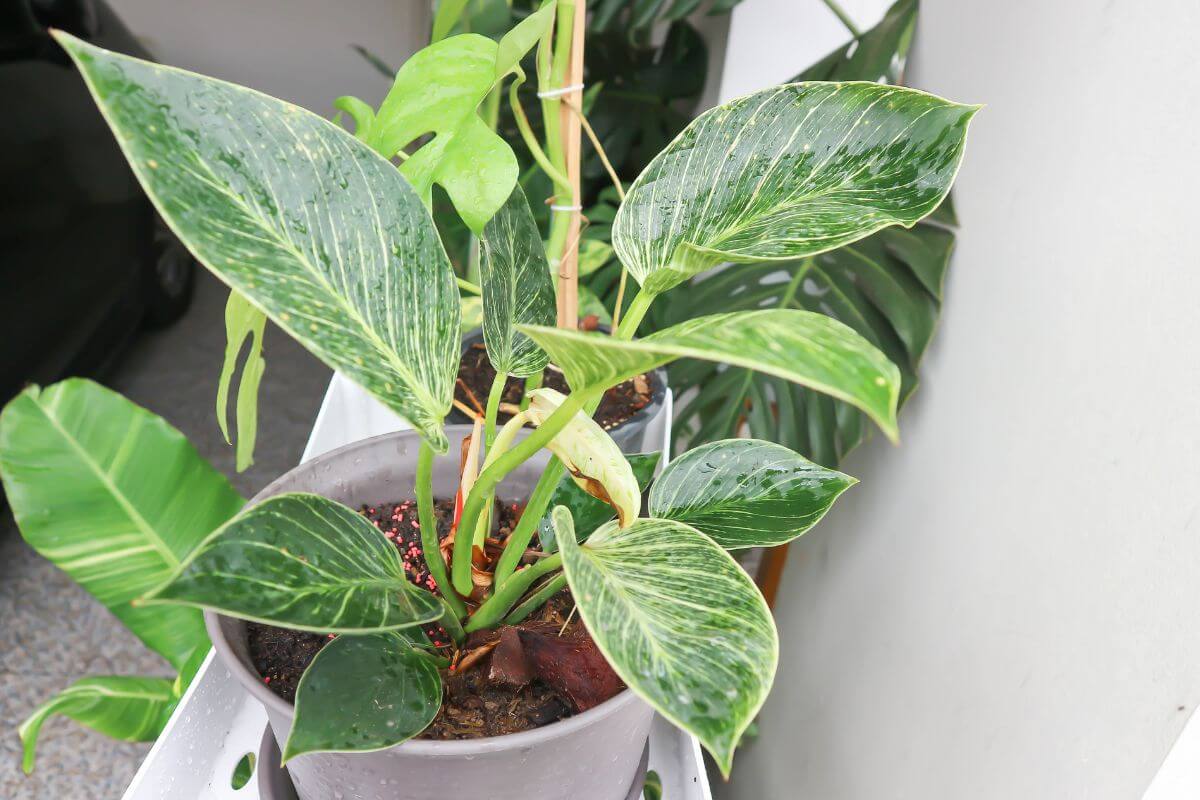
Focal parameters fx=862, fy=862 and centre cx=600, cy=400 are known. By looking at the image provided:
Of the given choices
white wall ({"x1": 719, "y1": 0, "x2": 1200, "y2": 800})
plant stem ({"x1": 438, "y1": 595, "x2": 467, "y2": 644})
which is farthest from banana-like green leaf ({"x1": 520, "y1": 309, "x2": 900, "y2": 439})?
white wall ({"x1": 719, "y1": 0, "x2": 1200, "y2": 800})

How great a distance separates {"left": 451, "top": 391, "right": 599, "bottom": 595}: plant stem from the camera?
352mm

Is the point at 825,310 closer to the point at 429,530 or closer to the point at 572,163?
the point at 572,163

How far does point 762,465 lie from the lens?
1.65ft

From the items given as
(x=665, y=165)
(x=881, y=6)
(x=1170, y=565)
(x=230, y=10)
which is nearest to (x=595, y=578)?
(x=665, y=165)

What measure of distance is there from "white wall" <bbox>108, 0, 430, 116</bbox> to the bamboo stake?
159 cm

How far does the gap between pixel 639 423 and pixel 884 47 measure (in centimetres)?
53

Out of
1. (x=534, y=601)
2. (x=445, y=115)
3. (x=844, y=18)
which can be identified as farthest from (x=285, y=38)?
(x=534, y=601)

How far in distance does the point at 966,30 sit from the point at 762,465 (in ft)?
1.95

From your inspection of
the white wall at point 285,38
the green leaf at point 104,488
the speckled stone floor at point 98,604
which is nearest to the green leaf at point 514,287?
the green leaf at point 104,488

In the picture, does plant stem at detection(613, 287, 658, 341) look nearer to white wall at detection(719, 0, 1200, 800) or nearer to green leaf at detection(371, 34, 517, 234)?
green leaf at detection(371, 34, 517, 234)

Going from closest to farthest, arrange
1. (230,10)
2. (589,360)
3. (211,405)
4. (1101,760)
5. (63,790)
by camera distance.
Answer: (589,360) → (1101,760) → (63,790) → (211,405) → (230,10)

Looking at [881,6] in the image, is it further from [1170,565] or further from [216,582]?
[216,582]

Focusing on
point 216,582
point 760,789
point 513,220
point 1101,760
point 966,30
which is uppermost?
point 966,30

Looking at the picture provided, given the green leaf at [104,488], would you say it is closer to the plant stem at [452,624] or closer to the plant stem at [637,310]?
the plant stem at [452,624]
